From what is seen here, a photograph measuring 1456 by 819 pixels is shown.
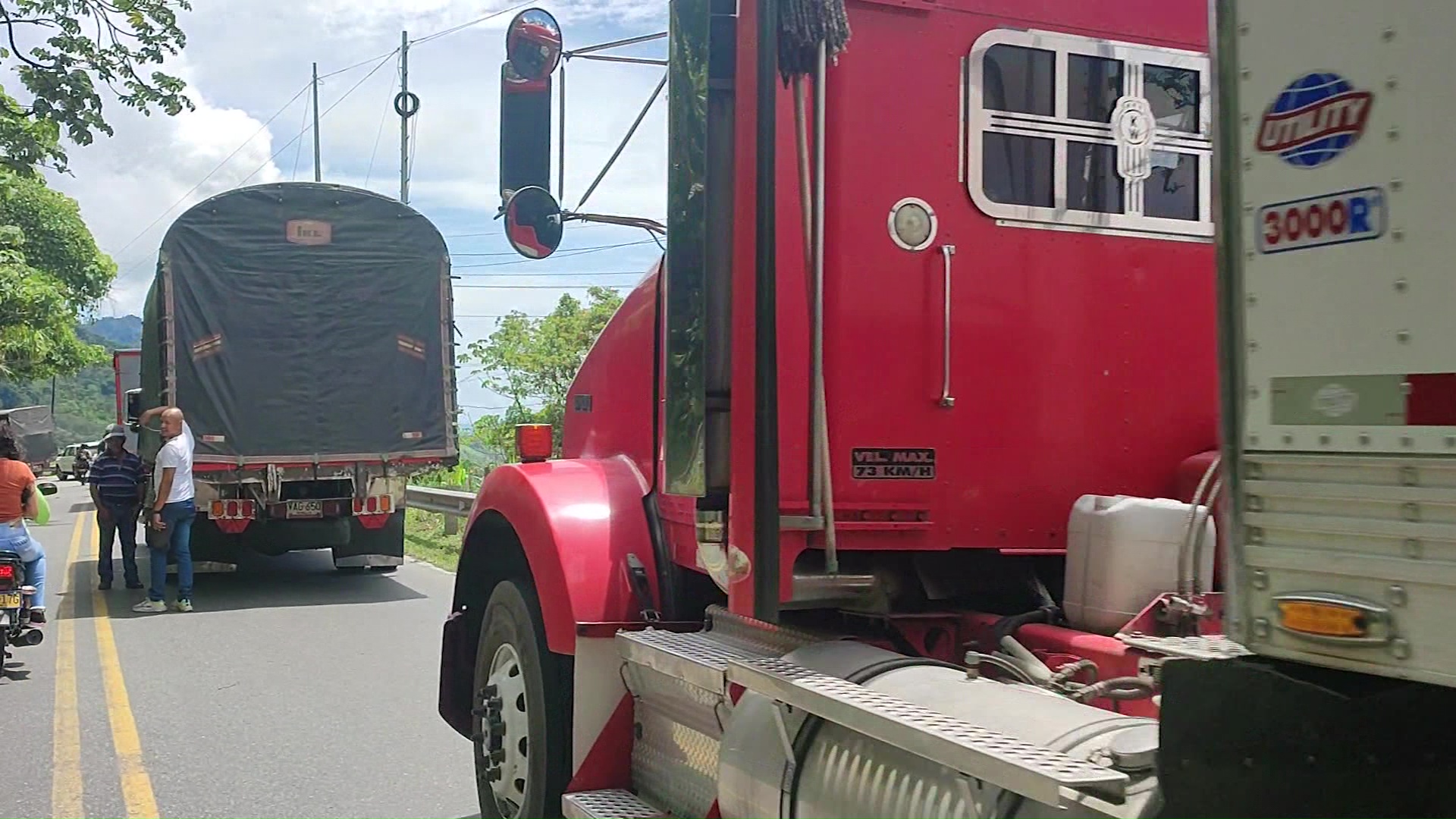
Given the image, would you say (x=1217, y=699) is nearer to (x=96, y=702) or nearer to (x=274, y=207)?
(x=96, y=702)

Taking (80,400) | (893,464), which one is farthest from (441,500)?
(80,400)

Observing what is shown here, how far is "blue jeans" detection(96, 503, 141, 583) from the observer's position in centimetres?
1335

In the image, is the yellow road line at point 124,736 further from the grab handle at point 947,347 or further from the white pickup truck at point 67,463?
the white pickup truck at point 67,463

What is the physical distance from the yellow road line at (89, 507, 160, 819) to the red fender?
259 centimetres

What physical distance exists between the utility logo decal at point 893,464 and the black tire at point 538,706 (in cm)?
140

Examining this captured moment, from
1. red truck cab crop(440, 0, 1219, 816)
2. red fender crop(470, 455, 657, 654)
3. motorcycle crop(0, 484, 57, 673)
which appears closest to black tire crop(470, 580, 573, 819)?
red fender crop(470, 455, 657, 654)

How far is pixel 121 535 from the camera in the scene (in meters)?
13.4

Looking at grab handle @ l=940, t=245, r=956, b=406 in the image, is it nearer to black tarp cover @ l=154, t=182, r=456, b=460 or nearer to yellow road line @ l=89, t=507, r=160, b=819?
yellow road line @ l=89, t=507, r=160, b=819

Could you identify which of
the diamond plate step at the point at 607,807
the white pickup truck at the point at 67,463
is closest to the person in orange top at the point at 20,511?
the diamond plate step at the point at 607,807

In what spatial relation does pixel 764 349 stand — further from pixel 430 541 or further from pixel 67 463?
pixel 67 463

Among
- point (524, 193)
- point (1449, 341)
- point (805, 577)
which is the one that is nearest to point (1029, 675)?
point (805, 577)

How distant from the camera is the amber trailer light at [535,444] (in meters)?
5.40

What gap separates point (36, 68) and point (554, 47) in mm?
5979

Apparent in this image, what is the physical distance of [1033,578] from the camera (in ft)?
13.4
